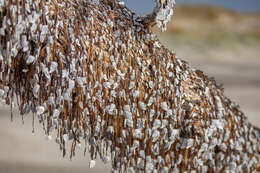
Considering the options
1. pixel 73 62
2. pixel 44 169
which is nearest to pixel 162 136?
pixel 73 62

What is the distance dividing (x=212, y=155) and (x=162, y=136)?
24 centimetres

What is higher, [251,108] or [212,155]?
[251,108]

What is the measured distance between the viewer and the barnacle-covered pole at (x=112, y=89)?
0.97m

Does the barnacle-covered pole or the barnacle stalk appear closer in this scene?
the barnacle-covered pole

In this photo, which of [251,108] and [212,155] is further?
[251,108]

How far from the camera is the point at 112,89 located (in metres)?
1.07

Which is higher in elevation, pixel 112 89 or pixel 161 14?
pixel 161 14

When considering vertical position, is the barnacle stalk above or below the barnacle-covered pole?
above

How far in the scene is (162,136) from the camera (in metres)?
1.18

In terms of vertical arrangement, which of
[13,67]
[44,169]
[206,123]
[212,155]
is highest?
[13,67]

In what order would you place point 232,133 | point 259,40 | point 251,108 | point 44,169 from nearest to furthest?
1. point 232,133
2. point 44,169
3. point 251,108
4. point 259,40

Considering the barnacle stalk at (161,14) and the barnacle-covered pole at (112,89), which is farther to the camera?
the barnacle stalk at (161,14)

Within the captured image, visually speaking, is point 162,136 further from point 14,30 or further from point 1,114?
point 1,114

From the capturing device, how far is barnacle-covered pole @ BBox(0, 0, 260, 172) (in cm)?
97
